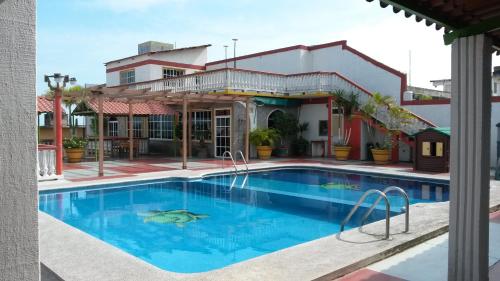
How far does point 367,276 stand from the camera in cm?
457

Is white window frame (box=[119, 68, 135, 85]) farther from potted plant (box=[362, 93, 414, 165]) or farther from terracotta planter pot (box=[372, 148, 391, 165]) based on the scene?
terracotta planter pot (box=[372, 148, 391, 165])

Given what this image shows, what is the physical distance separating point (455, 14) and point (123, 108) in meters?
19.8

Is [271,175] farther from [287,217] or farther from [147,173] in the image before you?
[287,217]

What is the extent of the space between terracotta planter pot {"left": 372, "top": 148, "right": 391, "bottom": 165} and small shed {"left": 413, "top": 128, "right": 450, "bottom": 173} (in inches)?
90.2

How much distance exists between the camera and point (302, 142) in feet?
69.3

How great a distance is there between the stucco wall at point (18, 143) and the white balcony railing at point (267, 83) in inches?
632

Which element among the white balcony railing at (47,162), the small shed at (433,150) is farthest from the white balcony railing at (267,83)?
the white balcony railing at (47,162)

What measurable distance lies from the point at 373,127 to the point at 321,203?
9.48 m

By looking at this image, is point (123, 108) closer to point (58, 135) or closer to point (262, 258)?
point (58, 135)

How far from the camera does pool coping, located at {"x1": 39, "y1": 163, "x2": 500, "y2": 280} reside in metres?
4.45

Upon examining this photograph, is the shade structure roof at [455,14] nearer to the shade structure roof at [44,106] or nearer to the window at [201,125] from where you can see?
the window at [201,125]

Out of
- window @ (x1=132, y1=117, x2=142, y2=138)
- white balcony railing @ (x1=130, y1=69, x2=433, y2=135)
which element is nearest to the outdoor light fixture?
white balcony railing @ (x1=130, y1=69, x2=433, y2=135)

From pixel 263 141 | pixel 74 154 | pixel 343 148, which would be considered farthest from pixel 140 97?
pixel 343 148

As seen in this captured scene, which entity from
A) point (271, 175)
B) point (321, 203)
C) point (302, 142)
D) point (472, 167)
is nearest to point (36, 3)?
point (472, 167)
